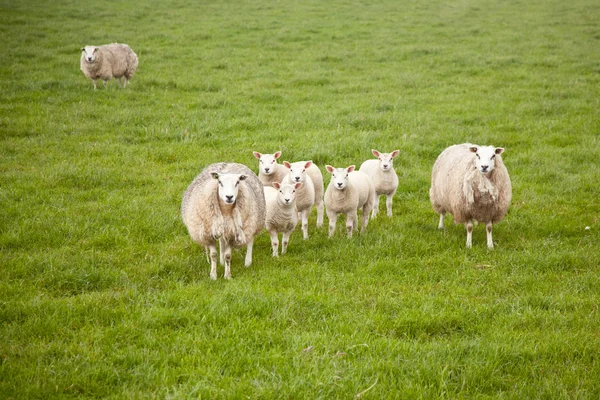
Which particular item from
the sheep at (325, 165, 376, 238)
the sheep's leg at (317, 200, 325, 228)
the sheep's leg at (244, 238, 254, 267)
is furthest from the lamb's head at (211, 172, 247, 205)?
the sheep's leg at (317, 200, 325, 228)

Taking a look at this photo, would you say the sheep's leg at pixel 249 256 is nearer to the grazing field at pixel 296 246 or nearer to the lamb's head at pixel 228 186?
the grazing field at pixel 296 246

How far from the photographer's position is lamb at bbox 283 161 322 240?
7.84 metres

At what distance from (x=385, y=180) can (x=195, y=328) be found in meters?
4.55

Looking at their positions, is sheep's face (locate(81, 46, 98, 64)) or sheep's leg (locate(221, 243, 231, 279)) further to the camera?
sheep's face (locate(81, 46, 98, 64))

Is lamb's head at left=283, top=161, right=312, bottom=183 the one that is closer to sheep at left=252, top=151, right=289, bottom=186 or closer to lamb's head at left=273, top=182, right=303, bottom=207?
lamb's head at left=273, top=182, right=303, bottom=207

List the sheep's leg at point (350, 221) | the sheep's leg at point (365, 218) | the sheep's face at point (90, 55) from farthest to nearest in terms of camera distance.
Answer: the sheep's face at point (90, 55), the sheep's leg at point (365, 218), the sheep's leg at point (350, 221)

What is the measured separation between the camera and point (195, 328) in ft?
16.3

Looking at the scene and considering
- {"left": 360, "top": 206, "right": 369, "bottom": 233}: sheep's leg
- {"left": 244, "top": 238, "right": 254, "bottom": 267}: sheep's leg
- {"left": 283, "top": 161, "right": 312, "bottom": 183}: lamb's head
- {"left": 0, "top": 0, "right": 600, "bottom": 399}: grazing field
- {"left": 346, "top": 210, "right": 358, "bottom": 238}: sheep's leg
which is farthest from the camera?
{"left": 360, "top": 206, "right": 369, "bottom": 233}: sheep's leg

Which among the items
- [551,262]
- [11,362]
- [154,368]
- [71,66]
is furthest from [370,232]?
[71,66]

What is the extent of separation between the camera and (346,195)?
25.7ft

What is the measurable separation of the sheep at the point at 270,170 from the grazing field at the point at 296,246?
101 centimetres

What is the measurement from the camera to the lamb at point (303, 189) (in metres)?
7.84

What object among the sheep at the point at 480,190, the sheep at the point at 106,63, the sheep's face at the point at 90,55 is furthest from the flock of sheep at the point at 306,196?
the sheep's face at the point at 90,55

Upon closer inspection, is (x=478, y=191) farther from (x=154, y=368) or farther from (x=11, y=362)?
(x=11, y=362)
